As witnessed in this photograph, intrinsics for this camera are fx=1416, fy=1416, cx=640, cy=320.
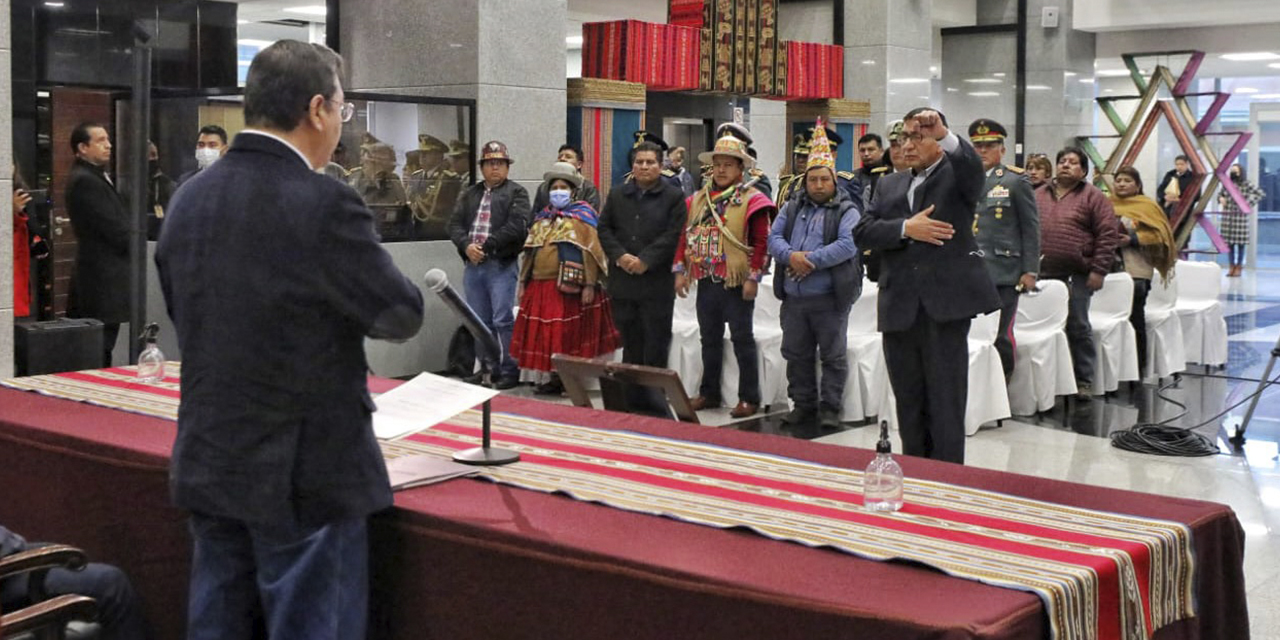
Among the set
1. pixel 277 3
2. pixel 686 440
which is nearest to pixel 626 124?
pixel 277 3

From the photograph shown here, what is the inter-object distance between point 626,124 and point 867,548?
8.74m

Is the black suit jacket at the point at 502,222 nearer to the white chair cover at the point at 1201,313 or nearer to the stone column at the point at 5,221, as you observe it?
the stone column at the point at 5,221

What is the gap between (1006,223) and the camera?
7293 millimetres

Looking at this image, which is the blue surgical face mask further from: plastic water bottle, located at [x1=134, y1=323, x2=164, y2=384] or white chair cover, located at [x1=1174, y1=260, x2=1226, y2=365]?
white chair cover, located at [x1=1174, y1=260, x2=1226, y2=365]

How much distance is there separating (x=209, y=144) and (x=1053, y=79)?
35.3 feet

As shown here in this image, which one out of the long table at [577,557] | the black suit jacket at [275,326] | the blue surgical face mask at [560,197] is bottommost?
the long table at [577,557]

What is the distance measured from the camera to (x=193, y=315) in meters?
2.45

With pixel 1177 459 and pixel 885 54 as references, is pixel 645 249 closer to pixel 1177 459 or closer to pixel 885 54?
pixel 1177 459

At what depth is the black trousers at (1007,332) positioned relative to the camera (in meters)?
7.41

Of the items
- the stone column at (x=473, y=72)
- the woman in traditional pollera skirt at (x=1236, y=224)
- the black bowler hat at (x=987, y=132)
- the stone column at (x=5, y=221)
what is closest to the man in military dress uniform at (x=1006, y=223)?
the black bowler hat at (x=987, y=132)

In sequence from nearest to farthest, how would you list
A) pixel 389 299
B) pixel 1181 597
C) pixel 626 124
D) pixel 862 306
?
pixel 389 299 < pixel 1181 597 < pixel 862 306 < pixel 626 124

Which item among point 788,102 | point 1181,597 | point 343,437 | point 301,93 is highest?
point 788,102

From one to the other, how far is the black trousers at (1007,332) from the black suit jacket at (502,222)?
9.12ft

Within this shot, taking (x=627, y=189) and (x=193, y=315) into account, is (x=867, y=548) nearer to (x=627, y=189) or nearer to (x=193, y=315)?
(x=193, y=315)
